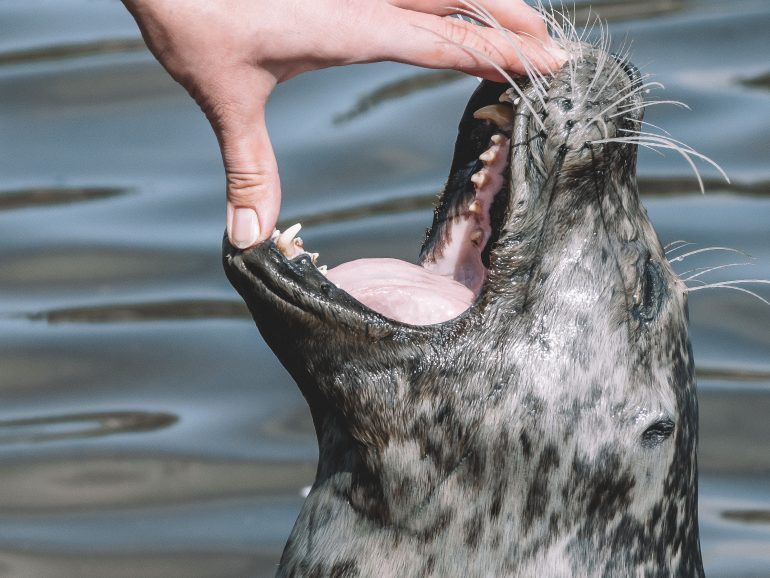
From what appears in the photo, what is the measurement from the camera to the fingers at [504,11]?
3.41m

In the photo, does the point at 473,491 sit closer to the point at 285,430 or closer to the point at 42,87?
the point at 285,430

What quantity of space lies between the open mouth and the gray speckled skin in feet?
0.31

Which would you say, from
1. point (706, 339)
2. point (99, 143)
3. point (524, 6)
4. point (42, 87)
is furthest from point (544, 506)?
point (42, 87)

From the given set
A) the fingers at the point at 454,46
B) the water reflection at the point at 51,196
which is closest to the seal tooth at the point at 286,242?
the fingers at the point at 454,46

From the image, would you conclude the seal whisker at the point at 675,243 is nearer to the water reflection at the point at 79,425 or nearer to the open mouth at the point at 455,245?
the open mouth at the point at 455,245

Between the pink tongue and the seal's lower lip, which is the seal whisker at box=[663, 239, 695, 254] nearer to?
the seal's lower lip

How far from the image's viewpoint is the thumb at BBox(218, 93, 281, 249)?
3232 millimetres

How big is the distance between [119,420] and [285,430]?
24.2 inches

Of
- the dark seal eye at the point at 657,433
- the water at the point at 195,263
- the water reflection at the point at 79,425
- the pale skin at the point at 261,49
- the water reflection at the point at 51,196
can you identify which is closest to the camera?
the pale skin at the point at 261,49

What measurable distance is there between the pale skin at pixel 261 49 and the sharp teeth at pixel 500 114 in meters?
0.26

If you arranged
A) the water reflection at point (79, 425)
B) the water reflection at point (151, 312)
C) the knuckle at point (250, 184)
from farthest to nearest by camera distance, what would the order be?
1. the water reflection at point (151, 312)
2. the water reflection at point (79, 425)
3. the knuckle at point (250, 184)

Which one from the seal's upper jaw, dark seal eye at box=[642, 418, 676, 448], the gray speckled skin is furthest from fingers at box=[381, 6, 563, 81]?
dark seal eye at box=[642, 418, 676, 448]

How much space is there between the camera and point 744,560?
16.5 feet

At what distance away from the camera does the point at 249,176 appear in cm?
326
